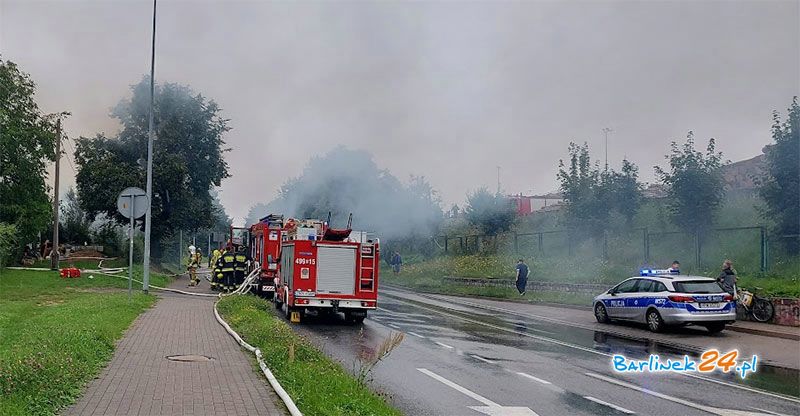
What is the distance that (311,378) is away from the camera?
28.7 ft

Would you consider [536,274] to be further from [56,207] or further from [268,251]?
[56,207]

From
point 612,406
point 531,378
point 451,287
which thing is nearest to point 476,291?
point 451,287

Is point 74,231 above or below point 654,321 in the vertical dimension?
above

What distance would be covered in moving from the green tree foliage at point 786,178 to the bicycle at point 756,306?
7.95ft

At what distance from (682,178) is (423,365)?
15.3 metres

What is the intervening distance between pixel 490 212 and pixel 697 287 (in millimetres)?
25582

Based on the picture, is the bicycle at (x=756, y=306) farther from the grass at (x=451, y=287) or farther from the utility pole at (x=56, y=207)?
the utility pole at (x=56, y=207)

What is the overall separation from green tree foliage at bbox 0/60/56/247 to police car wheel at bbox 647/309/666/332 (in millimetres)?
28054

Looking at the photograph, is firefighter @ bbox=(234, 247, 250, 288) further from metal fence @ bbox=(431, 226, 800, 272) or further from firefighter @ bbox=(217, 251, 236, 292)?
metal fence @ bbox=(431, 226, 800, 272)

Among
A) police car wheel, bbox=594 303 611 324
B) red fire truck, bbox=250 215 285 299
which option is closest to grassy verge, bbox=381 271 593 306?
police car wheel, bbox=594 303 611 324

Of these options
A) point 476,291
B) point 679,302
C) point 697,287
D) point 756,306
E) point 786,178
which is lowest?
point 476,291

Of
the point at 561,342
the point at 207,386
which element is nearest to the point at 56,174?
the point at 561,342

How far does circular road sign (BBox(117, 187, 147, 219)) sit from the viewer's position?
18.4 m

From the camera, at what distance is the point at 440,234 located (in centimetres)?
4878
